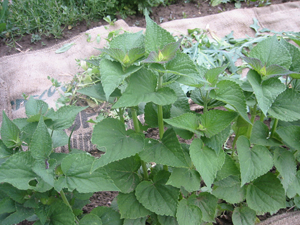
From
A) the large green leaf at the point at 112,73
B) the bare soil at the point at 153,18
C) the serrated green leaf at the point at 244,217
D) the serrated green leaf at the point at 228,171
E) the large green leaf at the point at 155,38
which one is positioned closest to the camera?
the large green leaf at the point at 112,73

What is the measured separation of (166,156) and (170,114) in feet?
0.56

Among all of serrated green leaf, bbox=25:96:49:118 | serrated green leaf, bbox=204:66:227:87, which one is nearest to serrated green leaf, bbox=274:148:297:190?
serrated green leaf, bbox=204:66:227:87

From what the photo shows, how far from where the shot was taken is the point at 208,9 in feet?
9.19

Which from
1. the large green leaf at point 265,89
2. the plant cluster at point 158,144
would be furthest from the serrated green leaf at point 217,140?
the large green leaf at point 265,89

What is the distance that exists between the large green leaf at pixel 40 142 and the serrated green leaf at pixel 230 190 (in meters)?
0.60

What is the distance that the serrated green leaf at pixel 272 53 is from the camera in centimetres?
87

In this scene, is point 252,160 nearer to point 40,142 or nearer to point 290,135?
point 290,135

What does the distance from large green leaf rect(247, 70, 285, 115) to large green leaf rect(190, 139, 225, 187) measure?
0.65 feet

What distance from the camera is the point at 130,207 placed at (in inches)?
36.8

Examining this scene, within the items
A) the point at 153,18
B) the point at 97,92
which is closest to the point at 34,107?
the point at 97,92

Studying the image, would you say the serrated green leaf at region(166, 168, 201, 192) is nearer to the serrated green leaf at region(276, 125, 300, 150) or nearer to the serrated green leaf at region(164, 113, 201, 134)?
the serrated green leaf at region(164, 113, 201, 134)

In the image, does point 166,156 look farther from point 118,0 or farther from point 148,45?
point 118,0

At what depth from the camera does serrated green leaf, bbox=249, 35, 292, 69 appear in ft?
2.84

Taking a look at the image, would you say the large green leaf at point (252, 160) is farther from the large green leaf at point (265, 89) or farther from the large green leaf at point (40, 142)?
the large green leaf at point (40, 142)
